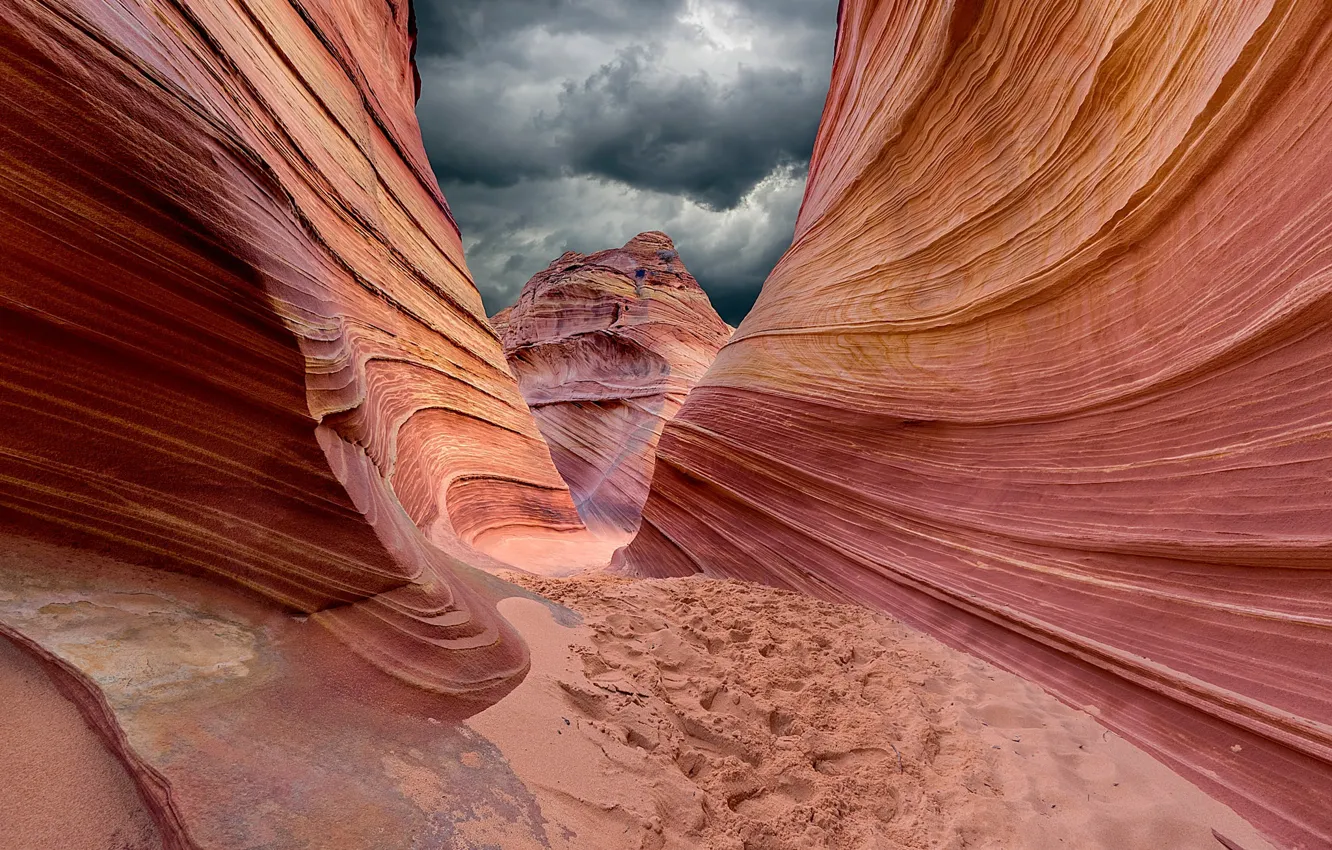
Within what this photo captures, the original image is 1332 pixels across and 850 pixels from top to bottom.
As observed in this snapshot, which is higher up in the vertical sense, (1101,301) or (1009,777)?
(1101,301)

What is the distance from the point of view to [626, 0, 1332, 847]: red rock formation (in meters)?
1.78

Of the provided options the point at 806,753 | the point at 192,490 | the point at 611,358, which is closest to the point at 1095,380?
the point at 806,753

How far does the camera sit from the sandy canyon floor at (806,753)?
1.51 m

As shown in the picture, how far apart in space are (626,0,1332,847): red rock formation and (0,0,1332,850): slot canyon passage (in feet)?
0.05

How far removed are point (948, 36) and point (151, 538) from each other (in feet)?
15.6

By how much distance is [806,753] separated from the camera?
1896 millimetres

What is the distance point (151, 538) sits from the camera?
142cm

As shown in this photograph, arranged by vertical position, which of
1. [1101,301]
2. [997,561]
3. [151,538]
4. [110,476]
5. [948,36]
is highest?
[948,36]

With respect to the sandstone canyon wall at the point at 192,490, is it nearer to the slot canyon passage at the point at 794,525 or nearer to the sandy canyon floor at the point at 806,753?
the slot canyon passage at the point at 794,525

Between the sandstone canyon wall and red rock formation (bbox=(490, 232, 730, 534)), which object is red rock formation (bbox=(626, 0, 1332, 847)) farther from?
red rock formation (bbox=(490, 232, 730, 534))

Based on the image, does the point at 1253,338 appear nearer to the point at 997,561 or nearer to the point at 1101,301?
the point at 1101,301

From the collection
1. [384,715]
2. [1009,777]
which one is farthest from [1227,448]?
[384,715]

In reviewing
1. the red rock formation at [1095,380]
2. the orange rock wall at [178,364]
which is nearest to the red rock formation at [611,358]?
the red rock formation at [1095,380]

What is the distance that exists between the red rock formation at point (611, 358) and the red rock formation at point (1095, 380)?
21.7 feet
